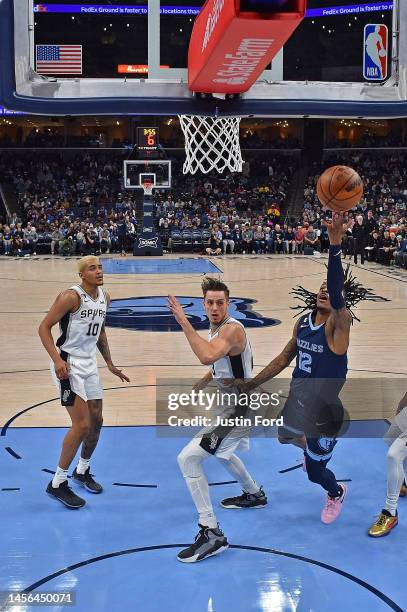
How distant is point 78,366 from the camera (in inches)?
201

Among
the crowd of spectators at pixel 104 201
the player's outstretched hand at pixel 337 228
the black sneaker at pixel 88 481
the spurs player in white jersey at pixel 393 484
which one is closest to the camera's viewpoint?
the player's outstretched hand at pixel 337 228

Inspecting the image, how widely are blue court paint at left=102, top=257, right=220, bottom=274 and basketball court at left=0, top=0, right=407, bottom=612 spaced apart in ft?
35.5

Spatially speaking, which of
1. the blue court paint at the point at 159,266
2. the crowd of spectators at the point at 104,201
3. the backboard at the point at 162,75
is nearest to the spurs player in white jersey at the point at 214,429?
the backboard at the point at 162,75

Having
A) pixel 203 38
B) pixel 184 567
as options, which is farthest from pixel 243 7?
pixel 184 567

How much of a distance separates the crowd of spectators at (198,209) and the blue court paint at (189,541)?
16.5 metres

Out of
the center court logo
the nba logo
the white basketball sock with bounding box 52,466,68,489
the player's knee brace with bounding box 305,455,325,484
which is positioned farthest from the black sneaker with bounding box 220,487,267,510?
the center court logo

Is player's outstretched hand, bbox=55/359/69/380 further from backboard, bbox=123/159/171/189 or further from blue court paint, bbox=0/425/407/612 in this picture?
backboard, bbox=123/159/171/189

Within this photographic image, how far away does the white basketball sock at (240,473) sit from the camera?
189 inches

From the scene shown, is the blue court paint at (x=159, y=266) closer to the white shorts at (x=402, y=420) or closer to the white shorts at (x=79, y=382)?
the white shorts at (x=79, y=382)

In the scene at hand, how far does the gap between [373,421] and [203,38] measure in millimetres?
3642

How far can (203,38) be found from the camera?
542cm

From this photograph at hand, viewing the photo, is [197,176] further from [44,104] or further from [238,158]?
[44,104]

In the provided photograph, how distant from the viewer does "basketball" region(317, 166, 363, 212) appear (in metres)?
4.47

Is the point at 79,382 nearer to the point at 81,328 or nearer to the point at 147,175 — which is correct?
the point at 81,328
